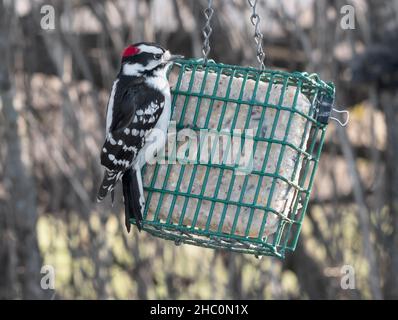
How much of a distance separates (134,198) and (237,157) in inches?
19.9

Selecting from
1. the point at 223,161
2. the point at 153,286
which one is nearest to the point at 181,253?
the point at 153,286

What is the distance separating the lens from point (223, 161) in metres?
3.96

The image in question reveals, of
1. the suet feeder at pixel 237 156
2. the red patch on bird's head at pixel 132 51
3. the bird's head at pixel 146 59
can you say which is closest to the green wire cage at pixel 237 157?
the suet feeder at pixel 237 156

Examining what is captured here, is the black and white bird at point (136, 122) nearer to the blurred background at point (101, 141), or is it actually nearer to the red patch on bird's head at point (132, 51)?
the red patch on bird's head at point (132, 51)

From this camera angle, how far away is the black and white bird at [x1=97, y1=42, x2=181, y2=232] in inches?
159

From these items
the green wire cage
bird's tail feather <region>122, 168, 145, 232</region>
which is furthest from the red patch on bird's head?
bird's tail feather <region>122, 168, 145, 232</region>

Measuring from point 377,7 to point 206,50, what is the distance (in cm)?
272

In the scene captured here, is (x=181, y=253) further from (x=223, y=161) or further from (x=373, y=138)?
(x=223, y=161)

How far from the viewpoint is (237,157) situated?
12.9 feet

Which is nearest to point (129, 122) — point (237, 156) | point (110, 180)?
point (110, 180)

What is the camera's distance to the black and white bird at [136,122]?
4.05 m

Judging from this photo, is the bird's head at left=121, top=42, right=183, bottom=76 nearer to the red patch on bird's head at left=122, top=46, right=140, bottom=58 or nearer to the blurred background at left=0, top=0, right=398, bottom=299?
the red patch on bird's head at left=122, top=46, right=140, bottom=58

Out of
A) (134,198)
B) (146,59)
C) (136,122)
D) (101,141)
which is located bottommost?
(134,198)

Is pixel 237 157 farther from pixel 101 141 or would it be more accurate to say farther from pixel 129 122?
pixel 101 141
